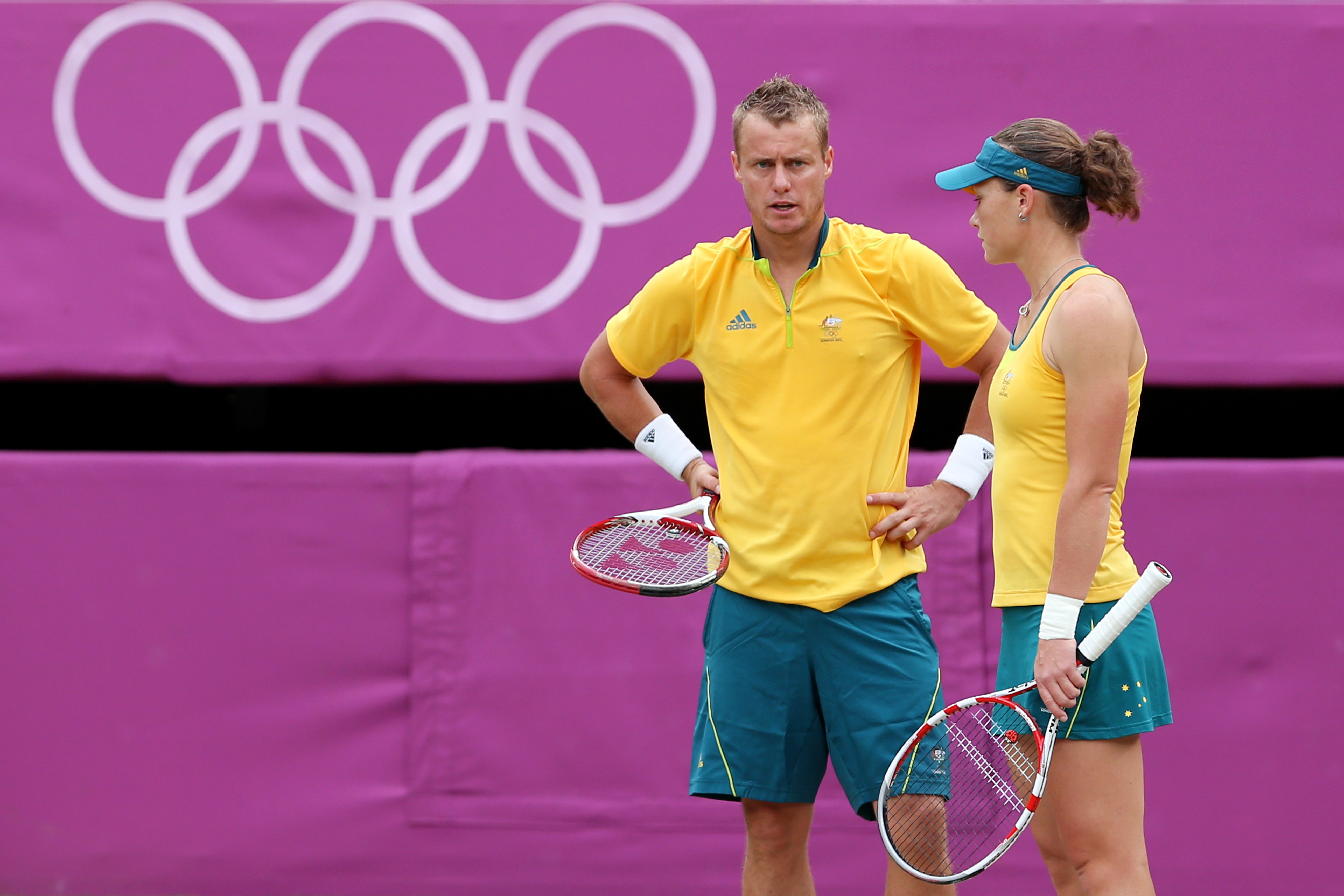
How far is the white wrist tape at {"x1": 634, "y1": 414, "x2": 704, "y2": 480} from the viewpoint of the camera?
345 cm

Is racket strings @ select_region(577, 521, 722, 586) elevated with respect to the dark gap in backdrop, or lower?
elevated

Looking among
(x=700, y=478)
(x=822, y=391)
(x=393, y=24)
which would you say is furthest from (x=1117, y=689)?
(x=393, y=24)

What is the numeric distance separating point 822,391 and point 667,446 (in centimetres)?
53

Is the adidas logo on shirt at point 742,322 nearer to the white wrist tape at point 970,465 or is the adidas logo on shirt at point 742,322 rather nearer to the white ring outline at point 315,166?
the white wrist tape at point 970,465

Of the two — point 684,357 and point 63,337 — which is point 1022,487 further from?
point 63,337

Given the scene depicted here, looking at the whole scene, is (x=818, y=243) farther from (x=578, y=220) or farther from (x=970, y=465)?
(x=578, y=220)

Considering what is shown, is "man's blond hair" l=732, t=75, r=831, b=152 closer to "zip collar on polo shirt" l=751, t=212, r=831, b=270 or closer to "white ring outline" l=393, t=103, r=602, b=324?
"zip collar on polo shirt" l=751, t=212, r=831, b=270

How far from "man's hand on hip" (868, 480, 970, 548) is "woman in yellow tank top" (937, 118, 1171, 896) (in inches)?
10.5

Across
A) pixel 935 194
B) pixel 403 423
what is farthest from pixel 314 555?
pixel 935 194

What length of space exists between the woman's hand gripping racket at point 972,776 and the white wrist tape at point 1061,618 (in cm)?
4

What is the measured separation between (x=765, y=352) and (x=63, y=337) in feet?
9.26

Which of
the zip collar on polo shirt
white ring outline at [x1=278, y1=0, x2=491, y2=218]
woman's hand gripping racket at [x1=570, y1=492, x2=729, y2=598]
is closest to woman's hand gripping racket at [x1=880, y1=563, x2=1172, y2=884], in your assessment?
woman's hand gripping racket at [x1=570, y1=492, x2=729, y2=598]

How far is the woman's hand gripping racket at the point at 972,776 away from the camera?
2557 millimetres

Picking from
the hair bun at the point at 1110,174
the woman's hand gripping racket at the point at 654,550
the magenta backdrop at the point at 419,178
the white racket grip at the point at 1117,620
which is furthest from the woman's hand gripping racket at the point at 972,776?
the magenta backdrop at the point at 419,178
